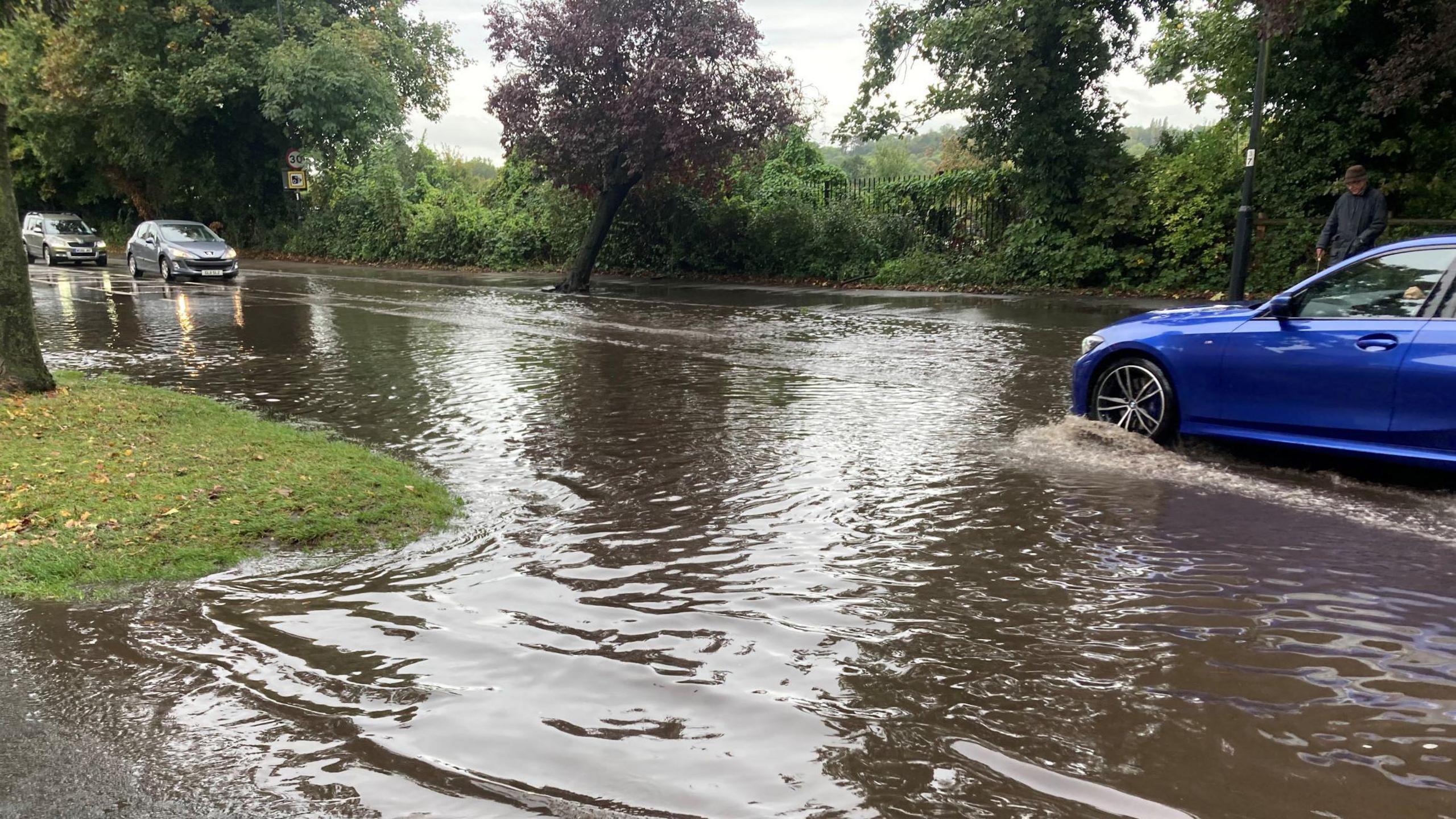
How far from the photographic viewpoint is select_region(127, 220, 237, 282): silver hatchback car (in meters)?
26.0

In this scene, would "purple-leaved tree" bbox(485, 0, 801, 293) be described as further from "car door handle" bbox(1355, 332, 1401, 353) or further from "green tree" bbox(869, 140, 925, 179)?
"green tree" bbox(869, 140, 925, 179)

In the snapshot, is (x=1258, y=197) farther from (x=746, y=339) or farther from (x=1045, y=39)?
(x=746, y=339)

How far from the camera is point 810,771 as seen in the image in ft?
10.4

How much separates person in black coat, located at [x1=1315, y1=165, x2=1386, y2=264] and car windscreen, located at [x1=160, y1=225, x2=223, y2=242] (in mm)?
25526

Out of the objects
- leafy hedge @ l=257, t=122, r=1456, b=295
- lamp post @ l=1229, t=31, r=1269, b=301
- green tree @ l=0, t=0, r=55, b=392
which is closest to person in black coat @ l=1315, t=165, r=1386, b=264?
lamp post @ l=1229, t=31, r=1269, b=301

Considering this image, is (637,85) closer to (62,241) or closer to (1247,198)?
(1247,198)

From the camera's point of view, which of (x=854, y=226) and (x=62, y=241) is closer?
(x=854, y=226)

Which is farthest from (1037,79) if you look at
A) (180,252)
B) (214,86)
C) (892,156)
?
(892,156)

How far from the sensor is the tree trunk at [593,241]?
23.7 meters

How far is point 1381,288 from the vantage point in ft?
21.5

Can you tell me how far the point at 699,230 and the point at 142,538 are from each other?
22.9 metres

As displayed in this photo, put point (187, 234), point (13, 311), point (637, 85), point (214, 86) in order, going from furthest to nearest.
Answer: point (214, 86)
point (187, 234)
point (637, 85)
point (13, 311)

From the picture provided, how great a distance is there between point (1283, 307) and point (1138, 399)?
117 cm

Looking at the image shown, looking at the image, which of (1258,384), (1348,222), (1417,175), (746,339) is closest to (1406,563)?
(1258,384)
